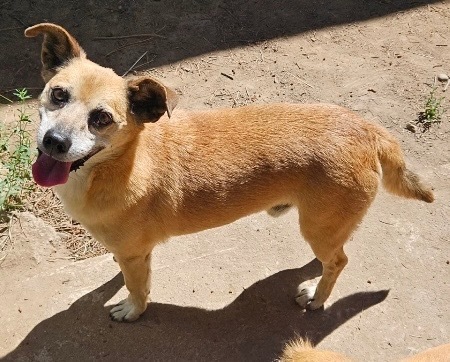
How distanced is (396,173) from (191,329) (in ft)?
6.49

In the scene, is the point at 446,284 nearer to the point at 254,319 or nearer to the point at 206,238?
the point at 254,319

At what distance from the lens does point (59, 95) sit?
3.32 metres

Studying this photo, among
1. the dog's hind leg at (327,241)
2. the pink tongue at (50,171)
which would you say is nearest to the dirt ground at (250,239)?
the dog's hind leg at (327,241)

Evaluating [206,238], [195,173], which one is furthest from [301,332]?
[195,173]

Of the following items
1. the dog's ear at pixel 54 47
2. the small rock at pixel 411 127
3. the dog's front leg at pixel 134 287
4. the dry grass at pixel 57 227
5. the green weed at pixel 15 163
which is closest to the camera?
the dog's ear at pixel 54 47

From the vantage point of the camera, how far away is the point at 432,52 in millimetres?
6715

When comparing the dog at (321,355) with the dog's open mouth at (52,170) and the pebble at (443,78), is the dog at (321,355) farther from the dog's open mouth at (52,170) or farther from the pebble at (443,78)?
the pebble at (443,78)

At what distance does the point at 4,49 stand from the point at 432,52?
16.5 ft

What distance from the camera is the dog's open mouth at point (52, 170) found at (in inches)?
132

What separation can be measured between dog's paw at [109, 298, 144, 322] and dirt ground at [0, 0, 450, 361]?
0.21 feet

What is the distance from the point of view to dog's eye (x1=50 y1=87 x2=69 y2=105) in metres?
3.31

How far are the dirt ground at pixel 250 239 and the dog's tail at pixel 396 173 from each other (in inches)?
41.3

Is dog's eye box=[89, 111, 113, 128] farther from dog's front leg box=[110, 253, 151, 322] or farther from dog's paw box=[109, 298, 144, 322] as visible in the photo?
dog's paw box=[109, 298, 144, 322]

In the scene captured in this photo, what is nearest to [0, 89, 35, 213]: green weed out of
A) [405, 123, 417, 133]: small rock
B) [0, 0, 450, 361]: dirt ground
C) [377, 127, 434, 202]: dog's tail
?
[0, 0, 450, 361]: dirt ground
